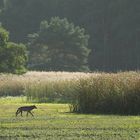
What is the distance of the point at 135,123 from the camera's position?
61.2 ft

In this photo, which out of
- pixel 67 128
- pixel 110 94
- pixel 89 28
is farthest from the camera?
pixel 89 28

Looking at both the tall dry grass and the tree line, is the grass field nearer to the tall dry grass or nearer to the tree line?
the tall dry grass

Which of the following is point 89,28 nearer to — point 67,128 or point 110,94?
point 110,94

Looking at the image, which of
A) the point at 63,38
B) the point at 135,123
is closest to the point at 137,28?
the point at 63,38

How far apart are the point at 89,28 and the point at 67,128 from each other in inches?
2608

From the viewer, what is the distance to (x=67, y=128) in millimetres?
17328

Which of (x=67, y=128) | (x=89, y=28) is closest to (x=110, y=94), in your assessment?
(x=67, y=128)

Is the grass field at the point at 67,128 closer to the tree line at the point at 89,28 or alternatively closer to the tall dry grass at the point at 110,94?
the tall dry grass at the point at 110,94

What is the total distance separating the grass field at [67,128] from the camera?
15.5 meters

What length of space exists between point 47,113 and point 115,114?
237 cm

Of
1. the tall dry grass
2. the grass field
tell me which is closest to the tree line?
the tall dry grass

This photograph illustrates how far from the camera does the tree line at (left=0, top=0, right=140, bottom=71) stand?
7381 cm

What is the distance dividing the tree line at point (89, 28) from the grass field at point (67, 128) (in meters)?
51.0

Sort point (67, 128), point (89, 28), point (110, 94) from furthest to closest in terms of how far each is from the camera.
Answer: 1. point (89, 28)
2. point (110, 94)
3. point (67, 128)
